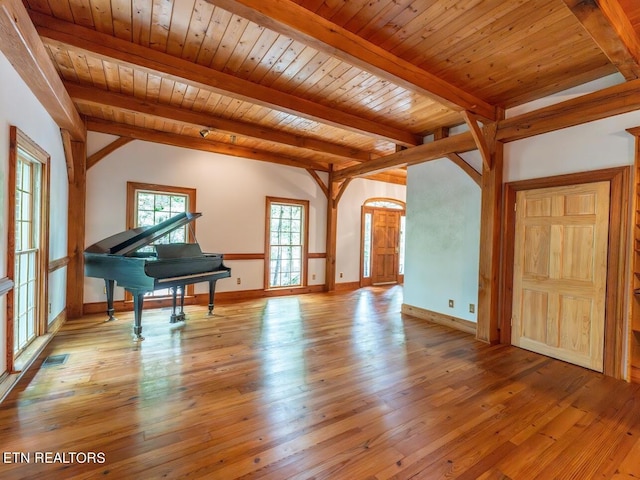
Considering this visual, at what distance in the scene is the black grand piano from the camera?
346cm

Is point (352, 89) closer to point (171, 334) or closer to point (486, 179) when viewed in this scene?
point (486, 179)

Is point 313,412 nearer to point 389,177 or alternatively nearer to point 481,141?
point 481,141

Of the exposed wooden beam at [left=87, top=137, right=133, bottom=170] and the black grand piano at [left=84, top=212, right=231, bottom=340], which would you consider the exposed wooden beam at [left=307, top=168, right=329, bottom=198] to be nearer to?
the black grand piano at [left=84, top=212, right=231, bottom=340]

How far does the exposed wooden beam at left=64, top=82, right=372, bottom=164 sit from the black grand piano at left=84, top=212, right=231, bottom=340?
1.35 metres

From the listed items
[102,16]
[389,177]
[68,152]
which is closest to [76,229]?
[68,152]

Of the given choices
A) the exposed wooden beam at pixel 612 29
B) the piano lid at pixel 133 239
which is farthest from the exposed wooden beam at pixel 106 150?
the exposed wooden beam at pixel 612 29

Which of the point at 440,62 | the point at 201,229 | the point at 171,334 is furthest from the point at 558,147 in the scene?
the point at 201,229

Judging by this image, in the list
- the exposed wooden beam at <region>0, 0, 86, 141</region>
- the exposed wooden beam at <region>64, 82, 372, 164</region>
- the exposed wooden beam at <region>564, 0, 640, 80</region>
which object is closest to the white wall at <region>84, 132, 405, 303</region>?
the exposed wooden beam at <region>64, 82, 372, 164</region>

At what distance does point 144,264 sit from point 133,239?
0.77m

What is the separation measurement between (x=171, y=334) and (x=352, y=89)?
3.59 m

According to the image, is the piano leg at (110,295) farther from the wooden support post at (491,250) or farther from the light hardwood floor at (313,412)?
the wooden support post at (491,250)

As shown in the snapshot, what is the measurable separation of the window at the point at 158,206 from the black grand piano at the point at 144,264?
73 cm

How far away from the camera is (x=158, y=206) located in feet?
16.8

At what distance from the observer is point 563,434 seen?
1984 millimetres
